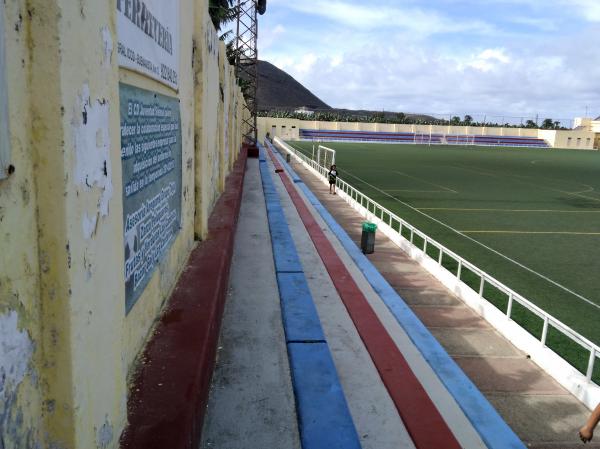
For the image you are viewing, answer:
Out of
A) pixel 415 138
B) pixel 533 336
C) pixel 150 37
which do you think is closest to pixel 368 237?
pixel 533 336

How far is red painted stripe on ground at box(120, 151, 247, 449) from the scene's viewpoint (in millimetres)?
2977

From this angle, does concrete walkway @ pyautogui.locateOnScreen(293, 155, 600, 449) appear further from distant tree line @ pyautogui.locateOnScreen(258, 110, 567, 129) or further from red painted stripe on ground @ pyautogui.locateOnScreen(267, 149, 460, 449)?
distant tree line @ pyautogui.locateOnScreen(258, 110, 567, 129)

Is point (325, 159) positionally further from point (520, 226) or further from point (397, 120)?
point (397, 120)

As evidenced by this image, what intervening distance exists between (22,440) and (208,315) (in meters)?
2.80

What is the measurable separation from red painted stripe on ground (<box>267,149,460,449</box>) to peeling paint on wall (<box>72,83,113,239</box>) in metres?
3.15

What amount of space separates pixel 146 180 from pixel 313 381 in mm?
2406

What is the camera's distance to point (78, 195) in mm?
2166

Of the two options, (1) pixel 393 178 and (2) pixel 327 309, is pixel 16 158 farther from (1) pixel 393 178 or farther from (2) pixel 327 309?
(1) pixel 393 178

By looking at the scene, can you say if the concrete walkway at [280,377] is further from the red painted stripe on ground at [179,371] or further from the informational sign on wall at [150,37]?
the informational sign on wall at [150,37]

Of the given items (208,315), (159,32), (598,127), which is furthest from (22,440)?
(598,127)

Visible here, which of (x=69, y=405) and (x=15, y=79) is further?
(x=69, y=405)

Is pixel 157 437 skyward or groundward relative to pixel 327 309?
skyward

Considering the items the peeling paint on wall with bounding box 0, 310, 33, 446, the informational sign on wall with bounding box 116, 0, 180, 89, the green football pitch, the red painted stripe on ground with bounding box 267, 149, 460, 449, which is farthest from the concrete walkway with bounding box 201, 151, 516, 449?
the green football pitch

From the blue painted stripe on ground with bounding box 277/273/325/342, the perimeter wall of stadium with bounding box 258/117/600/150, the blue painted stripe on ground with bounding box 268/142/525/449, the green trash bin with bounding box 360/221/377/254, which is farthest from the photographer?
the perimeter wall of stadium with bounding box 258/117/600/150
